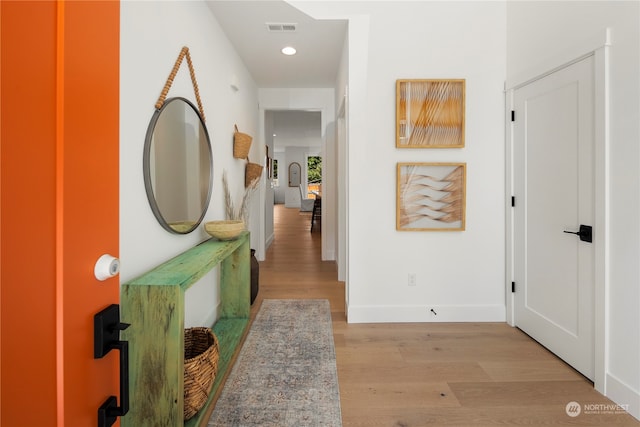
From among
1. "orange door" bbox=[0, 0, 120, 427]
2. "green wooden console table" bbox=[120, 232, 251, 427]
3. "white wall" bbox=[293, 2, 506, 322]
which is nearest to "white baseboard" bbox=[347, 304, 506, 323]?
"white wall" bbox=[293, 2, 506, 322]

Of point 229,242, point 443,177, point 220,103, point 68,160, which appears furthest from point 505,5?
point 68,160

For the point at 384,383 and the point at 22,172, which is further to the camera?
the point at 384,383

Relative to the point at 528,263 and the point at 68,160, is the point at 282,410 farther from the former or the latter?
the point at 528,263

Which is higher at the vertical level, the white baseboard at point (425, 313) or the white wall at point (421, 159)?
the white wall at point (421, 159)

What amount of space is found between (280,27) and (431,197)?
2.07 m

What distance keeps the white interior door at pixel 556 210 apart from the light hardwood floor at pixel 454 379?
20cm

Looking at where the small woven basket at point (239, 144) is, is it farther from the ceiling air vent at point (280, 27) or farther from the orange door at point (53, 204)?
the orange door at point (53, 204)

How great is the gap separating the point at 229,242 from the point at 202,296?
518 mm

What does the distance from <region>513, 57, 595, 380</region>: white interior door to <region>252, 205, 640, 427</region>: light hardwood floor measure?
0.65ft

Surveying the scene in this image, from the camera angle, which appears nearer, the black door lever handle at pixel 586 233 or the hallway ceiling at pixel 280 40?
the black door lever handle at pixel 586 233

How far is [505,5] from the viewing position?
273 centimetres

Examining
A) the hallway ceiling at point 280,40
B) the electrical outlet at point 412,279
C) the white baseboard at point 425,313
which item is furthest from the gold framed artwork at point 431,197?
the hallway ceiling at point 280,40

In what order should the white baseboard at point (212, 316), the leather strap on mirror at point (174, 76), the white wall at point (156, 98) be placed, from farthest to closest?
the white baseboard at point (212, 316) → the leather strap on mirror at point (174, 76) → the white wall at point (156, 98)

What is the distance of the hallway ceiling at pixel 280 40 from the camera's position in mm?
2744
